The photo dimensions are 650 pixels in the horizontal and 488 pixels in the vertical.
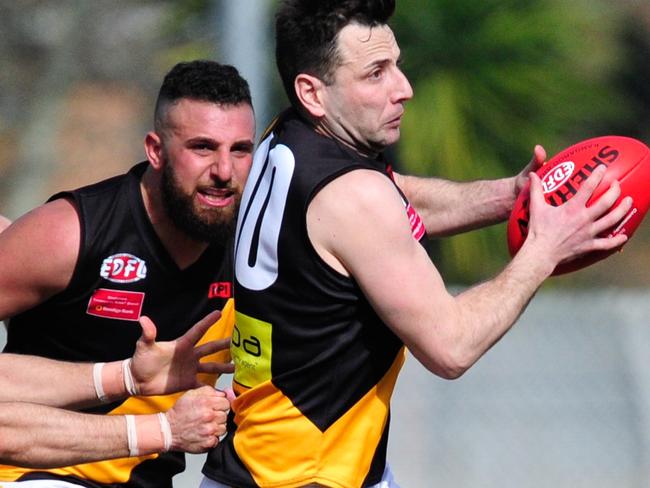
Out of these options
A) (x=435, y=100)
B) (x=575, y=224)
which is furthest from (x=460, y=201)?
(x=435, y=100)

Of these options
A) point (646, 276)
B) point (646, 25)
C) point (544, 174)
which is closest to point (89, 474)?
point (544, 174)

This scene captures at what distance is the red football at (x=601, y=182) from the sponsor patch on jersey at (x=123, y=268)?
1227 millimetres

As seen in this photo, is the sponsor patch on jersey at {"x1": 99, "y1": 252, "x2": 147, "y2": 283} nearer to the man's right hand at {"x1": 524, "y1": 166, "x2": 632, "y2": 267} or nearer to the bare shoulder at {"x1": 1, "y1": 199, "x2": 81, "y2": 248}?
the bare shoulder at {"x1": 1, "y1": 199, "x2": 81, "y2": 248}

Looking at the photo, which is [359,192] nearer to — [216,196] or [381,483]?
[381,483]

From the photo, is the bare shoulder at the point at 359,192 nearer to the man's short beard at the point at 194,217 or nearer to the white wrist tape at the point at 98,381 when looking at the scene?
the man's short beard at the point at 194,217

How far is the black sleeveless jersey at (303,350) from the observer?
11.7ft

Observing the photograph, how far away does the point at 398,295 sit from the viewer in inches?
135

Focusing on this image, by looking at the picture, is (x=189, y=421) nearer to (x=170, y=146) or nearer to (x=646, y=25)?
(x=170, y=146)

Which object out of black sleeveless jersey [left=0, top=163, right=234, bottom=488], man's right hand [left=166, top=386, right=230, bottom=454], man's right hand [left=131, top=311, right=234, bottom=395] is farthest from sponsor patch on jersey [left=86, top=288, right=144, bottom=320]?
man's right hand [left=166, top=386, right=230, bottom=454]

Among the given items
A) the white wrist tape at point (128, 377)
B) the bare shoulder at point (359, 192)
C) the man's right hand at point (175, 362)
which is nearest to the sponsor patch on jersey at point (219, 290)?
the man's right hand at point (175, 362)

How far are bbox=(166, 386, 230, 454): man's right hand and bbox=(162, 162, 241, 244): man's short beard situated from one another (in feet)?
2.27

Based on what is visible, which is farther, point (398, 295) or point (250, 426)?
point (250, 426)

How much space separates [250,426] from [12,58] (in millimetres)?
5718

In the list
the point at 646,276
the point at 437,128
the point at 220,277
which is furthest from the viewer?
the point at 646,276
